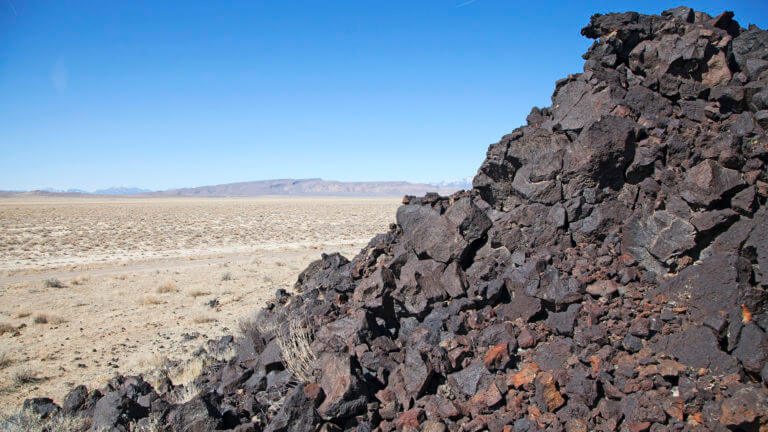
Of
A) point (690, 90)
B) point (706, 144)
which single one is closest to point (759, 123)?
point (706, 144)

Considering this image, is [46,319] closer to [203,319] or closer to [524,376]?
[203,319]

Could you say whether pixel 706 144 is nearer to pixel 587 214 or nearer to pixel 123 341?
pixel 587 214

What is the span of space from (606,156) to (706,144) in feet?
4.57

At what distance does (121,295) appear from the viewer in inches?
606

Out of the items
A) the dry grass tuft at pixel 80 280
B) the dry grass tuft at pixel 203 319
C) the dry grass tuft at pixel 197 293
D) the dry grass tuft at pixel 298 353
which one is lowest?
the dry grass tuft at pixel 203 319

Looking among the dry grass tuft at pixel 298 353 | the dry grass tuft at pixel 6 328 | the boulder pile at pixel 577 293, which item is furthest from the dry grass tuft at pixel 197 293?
the dry grass tuft at pixel 298 353

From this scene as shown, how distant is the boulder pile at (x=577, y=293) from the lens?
16.2ft

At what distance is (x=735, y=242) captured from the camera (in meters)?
5.68

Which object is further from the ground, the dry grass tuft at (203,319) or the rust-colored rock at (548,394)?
the rust-colored rock at (548,394)

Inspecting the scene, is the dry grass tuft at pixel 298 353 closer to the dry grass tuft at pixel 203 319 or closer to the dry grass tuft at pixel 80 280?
the dry grass tuft at pixel 203 319

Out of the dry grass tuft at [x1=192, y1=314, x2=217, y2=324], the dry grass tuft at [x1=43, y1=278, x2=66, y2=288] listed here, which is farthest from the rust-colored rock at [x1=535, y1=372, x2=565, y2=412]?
the dry grass tuft at [x1=43, y1=278, x2=66, y2=288]

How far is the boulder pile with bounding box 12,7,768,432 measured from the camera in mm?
4926

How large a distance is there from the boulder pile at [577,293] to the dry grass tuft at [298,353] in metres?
0.06

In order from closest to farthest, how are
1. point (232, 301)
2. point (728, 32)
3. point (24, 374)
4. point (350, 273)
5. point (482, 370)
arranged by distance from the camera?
1. point (482, 370)
2. point (728, 32)
3. point (24, 374)
4. point (350, 273)
5. point (232, 301)
